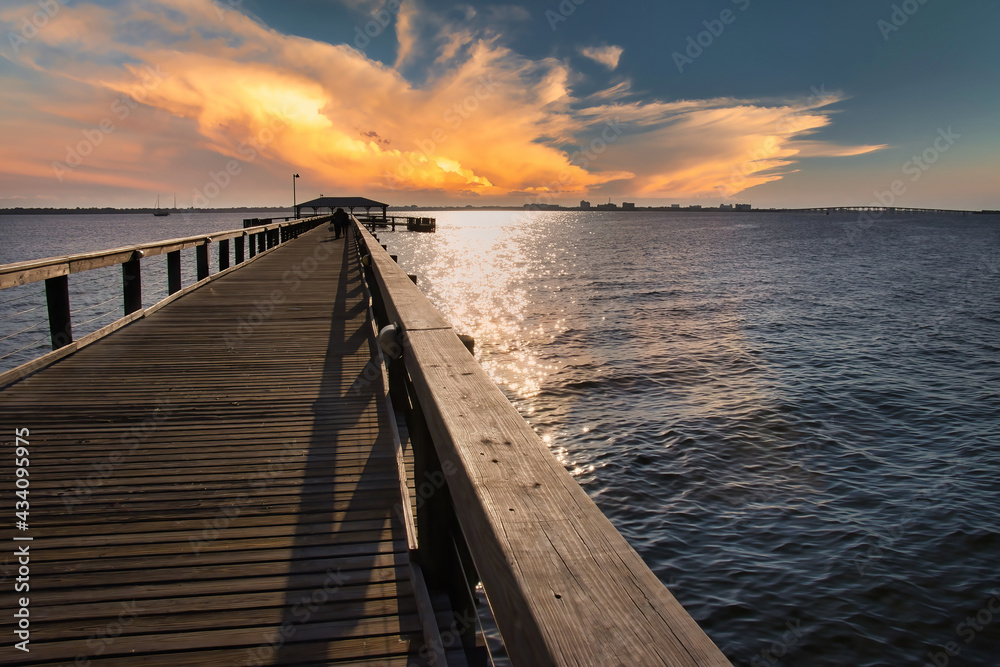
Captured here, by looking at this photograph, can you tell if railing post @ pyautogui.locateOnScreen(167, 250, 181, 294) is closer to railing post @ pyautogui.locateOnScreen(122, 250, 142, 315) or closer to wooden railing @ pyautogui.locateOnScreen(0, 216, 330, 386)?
wooden railing @ pyautogui.locateOnScreen(0, 216, 330, 386)

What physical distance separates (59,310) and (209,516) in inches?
159

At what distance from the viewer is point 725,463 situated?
8.89m

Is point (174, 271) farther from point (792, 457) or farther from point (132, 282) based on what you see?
point (792, 457)

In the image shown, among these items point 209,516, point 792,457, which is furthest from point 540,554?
point 792,457

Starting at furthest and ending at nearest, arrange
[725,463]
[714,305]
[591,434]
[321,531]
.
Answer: [714,305] < [591,434] < [725,463] < [321,531]

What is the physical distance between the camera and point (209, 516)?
2.81 meters

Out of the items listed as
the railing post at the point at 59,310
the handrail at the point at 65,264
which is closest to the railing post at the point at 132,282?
the handrail at the point at 65,264

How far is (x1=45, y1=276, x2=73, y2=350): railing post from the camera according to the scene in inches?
210

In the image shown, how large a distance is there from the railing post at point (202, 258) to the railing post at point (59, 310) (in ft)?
13.6

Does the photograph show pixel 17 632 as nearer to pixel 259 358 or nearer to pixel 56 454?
pixel 56 454

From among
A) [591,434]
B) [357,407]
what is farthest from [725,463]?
[357,407]

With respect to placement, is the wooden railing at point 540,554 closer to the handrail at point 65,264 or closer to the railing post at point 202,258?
the handrail at point 65,264

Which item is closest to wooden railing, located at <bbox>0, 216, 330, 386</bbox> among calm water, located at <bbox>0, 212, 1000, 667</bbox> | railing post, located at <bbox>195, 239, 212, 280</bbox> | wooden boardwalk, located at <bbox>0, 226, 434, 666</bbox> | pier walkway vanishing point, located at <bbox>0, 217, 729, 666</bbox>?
wooden boardwalk, located at <bbox>0, 226, 434, 666</bbox>

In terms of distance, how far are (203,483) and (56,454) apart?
1.10 meters
